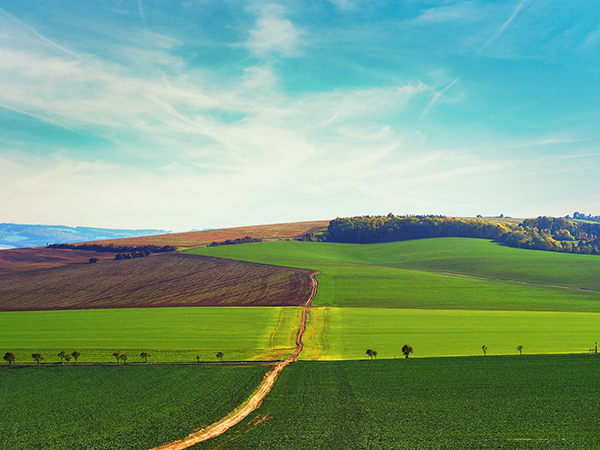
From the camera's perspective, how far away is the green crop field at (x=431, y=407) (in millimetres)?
21062

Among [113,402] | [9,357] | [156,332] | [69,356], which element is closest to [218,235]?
[156,332]

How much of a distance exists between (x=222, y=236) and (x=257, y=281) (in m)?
80.5

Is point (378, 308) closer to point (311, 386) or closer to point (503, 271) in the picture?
point (311, 386)

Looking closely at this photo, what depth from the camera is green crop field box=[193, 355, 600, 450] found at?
69.1 feet

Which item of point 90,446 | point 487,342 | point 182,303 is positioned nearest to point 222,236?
point 182,303

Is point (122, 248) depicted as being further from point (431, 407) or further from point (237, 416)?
point (431, 407)

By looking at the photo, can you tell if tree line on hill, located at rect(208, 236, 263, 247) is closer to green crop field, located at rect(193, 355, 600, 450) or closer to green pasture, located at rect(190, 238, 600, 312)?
green pasture, located at rect(190, 238, 600, 312)

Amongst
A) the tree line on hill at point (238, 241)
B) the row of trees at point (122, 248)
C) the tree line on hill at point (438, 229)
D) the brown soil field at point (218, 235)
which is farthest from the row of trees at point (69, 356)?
the tree line on hill at point (438, 229)

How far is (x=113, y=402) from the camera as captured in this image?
27922 mm

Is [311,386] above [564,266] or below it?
below

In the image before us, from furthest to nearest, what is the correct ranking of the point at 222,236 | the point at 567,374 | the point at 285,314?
1. the point at 222,236
2. the point at 285,314
3. the point at 567,374

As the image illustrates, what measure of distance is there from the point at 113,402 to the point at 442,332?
42.3m

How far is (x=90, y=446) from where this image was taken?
68.3 ft

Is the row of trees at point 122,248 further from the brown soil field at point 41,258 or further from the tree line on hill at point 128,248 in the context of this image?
the brown soil field at point 41,258
